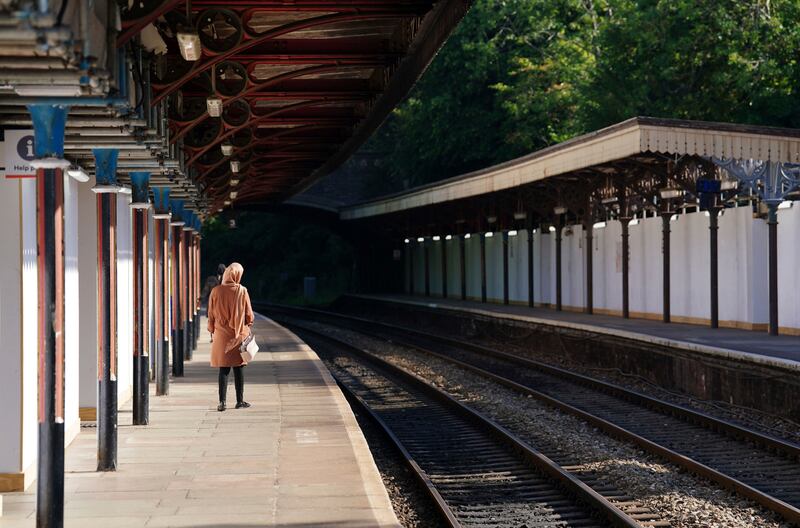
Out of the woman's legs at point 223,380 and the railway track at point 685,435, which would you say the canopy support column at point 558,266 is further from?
the woman's legs at point 223,380

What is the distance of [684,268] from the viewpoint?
26.0 m

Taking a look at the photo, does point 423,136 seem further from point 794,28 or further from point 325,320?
point 794,28

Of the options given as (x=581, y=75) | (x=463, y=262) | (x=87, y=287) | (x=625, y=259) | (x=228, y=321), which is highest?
(x=581, y=75)

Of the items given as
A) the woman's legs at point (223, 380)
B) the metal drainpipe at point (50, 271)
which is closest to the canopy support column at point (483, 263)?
the woman's legs at point (223, 380)

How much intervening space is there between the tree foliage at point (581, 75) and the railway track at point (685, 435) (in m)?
18.6

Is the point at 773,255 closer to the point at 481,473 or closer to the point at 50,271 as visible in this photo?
the point at 481,473

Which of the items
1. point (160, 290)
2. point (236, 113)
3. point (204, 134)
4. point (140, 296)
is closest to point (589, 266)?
point (236, 113)

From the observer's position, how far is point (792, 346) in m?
19.0

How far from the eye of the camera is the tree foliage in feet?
129

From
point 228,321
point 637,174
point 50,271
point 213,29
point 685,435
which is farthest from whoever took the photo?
point 637,174

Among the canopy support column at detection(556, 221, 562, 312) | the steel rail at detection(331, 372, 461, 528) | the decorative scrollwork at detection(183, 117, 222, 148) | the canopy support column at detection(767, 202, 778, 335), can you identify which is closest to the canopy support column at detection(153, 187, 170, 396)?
the decorative scrollwork at detection(183, 117, 222, 148)

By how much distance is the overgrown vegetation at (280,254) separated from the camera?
250ft

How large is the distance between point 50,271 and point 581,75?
4516cm

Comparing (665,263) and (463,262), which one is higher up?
(463,262)
